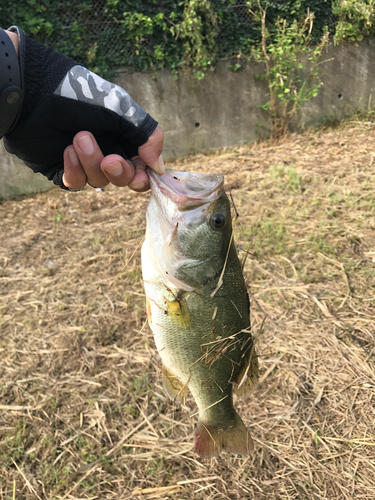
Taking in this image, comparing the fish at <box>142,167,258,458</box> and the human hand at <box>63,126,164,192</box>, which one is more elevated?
the human hand at <box>63,126,164,192</box>

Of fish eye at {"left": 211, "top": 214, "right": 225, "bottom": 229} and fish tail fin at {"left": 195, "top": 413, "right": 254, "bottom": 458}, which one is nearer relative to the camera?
fish eye at {"left": 211, "top": 214, "right": 225, "bottom": 229}

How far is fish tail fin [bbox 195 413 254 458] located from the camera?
1.71 meters

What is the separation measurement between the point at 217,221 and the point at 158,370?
1631 millimetres

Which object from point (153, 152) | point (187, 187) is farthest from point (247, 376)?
point (153, 152)

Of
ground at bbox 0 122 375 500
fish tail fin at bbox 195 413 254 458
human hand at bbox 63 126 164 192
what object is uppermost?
human hand at bbox 63 126 164 192

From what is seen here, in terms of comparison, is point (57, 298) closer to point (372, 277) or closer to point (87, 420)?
point (87, 420)

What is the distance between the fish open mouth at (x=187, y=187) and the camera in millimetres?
1542

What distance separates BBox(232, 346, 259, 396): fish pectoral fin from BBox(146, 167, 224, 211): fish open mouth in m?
0.71

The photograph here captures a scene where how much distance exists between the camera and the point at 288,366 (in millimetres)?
2713

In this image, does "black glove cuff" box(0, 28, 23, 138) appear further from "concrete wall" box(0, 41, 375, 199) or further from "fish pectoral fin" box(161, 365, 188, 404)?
"concrete wall" box(0, 41, 375, 199)

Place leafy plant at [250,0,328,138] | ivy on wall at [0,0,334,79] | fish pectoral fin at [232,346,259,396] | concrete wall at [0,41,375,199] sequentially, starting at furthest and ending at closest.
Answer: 1. leafy plant at [250,0,328,138]
2. concrete wall at [0,41,375,199]
3. ivy on wall at [0,0,334,79]
4. fish pectoral fin at [232,346,259,396]

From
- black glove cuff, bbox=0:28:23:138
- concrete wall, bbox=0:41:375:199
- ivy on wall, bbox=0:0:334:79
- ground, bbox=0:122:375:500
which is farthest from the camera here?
concrete wall, bbox=0:41:375:199

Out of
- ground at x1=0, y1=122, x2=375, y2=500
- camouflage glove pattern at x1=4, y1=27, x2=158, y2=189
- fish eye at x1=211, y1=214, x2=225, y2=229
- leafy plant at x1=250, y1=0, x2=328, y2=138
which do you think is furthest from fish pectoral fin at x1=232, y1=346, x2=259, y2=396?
leafy plant at x1=250, y1=0, x2=328, y2=138

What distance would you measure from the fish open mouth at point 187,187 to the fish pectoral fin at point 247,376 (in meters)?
0.71
